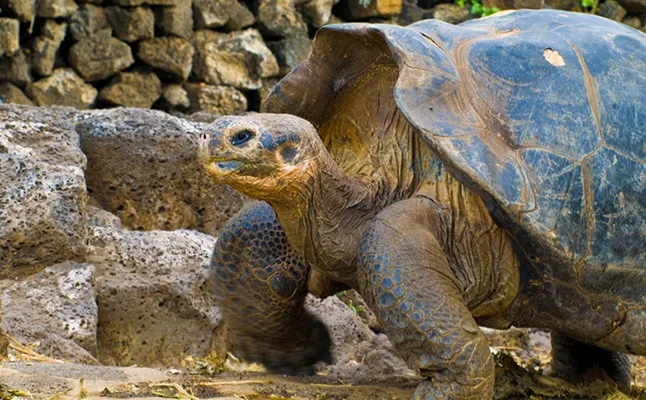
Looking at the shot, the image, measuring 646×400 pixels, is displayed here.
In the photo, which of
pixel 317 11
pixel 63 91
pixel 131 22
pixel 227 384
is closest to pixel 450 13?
pixel 317 11

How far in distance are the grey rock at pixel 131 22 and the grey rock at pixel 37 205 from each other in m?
3.17

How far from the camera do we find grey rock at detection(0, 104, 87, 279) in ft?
14.2

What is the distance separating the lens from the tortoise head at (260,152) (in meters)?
2.95

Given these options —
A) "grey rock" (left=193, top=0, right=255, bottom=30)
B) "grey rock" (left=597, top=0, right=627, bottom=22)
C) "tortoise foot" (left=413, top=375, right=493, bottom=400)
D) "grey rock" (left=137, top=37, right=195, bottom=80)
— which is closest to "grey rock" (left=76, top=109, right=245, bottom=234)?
"tortoise foot" (left=413, top=375, right=493, bottom=400)

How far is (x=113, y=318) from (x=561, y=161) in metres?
2.18

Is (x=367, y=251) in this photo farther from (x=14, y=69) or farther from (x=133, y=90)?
(x=133, y=90)

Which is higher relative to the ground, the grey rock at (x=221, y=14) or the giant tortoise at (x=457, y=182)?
the giant tortoise at (x=457, y=182)

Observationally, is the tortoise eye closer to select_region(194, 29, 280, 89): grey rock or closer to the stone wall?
the stone wall

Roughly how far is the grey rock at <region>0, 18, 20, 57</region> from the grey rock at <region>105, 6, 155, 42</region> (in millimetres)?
801

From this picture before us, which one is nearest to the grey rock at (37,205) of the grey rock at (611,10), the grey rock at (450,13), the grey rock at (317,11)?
the grey rock at (317,11)

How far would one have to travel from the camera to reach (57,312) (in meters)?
4.30

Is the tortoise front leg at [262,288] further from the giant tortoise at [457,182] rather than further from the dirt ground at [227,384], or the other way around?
the dirt ground at [227,384]

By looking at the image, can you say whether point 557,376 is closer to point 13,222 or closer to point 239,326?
point 239,326

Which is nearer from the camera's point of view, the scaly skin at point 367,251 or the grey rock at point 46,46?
the scaly skin at point 367,251
